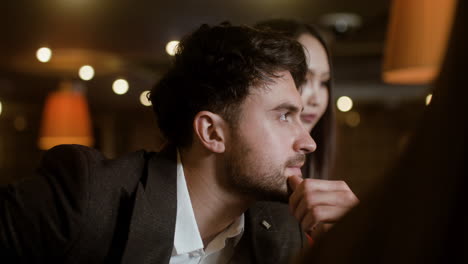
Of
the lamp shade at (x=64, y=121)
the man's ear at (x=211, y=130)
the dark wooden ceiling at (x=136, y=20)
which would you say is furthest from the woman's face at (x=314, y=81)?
the lamp shade at (x=64, y=121)

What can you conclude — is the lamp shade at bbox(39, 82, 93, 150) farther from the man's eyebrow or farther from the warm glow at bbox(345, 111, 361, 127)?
the warm glow at bbox(345, 111, 361, 127)

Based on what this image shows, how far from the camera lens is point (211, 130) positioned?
1.69m

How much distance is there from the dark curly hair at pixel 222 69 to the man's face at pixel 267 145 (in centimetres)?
5

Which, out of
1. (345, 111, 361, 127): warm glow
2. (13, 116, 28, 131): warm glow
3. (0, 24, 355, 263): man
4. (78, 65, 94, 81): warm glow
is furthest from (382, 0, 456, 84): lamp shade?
(13, 116, 28, 131): warm glow

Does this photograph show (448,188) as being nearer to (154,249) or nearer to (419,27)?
(154,249)

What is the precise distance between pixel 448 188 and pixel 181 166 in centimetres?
138

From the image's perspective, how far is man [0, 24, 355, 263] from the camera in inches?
51.9

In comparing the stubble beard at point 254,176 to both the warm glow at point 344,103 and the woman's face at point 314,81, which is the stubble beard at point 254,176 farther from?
the warm glow at point 344,103

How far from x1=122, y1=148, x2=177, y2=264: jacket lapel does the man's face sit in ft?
0.77

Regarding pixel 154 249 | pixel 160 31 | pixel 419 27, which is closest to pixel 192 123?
pixel 154 249

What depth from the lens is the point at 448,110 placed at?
31cm

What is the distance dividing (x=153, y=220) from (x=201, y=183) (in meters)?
0.29

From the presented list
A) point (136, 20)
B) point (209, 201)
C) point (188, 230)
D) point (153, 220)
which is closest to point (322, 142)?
point (209, 201)

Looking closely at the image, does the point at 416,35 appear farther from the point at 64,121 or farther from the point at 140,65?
the point at 140,65
